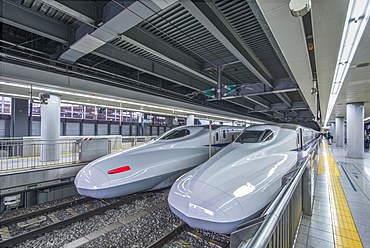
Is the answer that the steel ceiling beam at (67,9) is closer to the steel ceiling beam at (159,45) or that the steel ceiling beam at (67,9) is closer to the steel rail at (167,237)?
the steel ceiling beam at (159,45)

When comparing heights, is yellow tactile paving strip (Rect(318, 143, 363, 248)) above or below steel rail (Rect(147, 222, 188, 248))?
above

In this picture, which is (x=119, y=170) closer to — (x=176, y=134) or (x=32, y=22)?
(x=176, y=134)

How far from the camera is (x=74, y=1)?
13.3 feet

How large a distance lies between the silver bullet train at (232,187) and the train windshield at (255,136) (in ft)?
0.64

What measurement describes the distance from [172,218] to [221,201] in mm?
1944

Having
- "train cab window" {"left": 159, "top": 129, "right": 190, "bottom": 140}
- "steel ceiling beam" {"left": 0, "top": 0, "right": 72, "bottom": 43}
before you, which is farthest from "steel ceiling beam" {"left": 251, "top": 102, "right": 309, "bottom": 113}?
"steel ceiling beam" {"left": 0, "top": 0, "right": 72, "bottom": 43}

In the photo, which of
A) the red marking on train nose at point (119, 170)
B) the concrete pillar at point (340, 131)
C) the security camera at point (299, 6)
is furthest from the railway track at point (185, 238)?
the concrete pillar at point (340, 131)

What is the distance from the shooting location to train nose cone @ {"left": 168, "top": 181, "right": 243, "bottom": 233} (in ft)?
9.70

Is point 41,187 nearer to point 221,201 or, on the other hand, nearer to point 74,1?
point 74,1

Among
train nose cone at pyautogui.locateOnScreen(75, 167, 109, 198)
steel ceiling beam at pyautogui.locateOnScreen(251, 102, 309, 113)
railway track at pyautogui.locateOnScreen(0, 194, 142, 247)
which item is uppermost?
steel ceiling beam at pyautogui.locateOnScreen(251, 102, 309, 113)

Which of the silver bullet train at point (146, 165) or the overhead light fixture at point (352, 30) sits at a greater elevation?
the overhead light fixture at point (352, 30)

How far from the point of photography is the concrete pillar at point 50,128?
8177 millimetres

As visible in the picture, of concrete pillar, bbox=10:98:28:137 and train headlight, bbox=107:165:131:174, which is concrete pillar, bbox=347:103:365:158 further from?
concrete pillar, bbox=10:98:28:137

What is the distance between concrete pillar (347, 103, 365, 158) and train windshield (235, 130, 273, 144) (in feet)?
36.0
